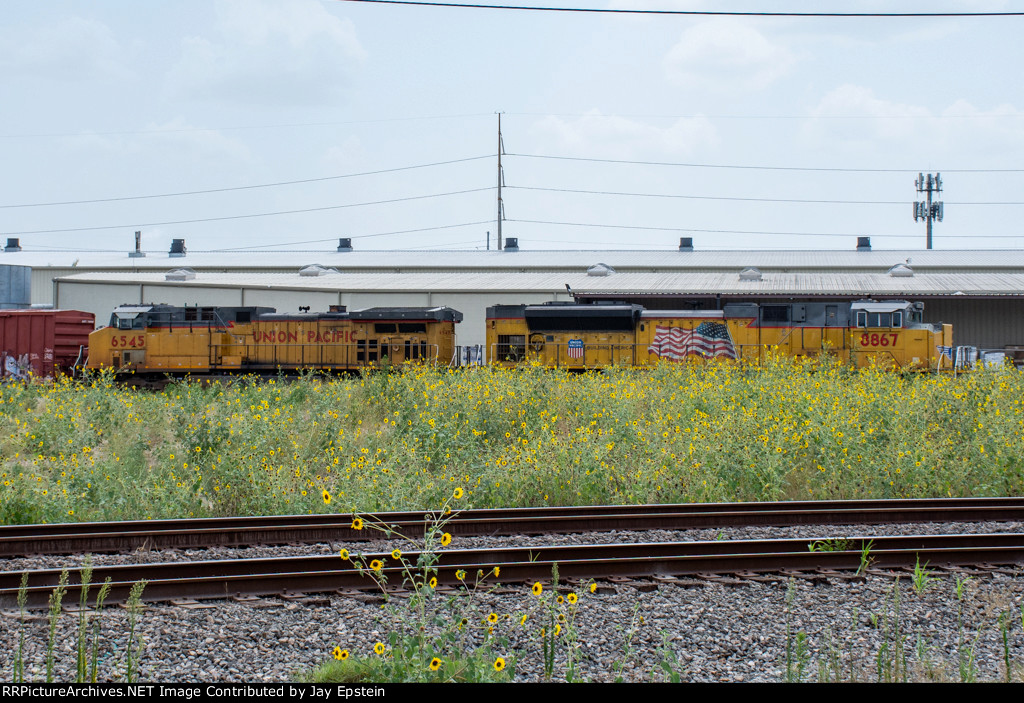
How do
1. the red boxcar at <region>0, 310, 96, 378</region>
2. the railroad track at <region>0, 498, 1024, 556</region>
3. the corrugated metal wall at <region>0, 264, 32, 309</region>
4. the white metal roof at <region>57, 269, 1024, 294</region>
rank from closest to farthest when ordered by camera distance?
the railroad track at <region>0, 498, 1024, 556</region> → the red boxcar at <region>0, 310, 96, 378</region> → the white metal roof at <region>57, 269, 1024, 294</region> → the corrugated metal wall at <region>0, 264, 32, 309</region>

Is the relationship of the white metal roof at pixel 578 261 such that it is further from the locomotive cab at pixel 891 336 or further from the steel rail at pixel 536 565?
the steel rail at pixel 536 565

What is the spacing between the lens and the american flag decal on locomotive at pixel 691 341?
77.6 ft

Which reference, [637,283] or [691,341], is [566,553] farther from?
[637,283]

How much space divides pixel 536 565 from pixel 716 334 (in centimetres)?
1820

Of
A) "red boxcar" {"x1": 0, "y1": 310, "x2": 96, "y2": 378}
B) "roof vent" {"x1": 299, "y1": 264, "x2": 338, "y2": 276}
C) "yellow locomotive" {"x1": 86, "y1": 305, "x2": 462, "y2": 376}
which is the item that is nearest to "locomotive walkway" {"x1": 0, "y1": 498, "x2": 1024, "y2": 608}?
"yellow locomotive" {"x1": 86, "y1": 305, "x2": 462, "y2": 376}

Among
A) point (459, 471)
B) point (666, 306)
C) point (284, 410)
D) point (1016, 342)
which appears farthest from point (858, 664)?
point (1016, 342)

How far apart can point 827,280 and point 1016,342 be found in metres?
8.63

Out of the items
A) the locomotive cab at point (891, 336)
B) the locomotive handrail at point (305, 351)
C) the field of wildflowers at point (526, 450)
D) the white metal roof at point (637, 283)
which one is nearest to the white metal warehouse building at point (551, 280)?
the white metal roof at point (637, 283)

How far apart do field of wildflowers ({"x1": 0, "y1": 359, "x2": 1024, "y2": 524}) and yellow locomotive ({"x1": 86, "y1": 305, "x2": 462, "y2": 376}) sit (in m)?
8.85

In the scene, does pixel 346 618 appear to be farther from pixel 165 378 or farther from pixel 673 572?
pixel 165 378

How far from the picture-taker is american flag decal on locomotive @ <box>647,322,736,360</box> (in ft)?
77.6

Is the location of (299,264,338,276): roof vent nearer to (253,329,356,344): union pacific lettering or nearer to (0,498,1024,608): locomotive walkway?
(253,329,356,344): union pacific lettering

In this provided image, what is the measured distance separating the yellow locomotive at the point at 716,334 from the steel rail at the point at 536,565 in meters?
15.3
